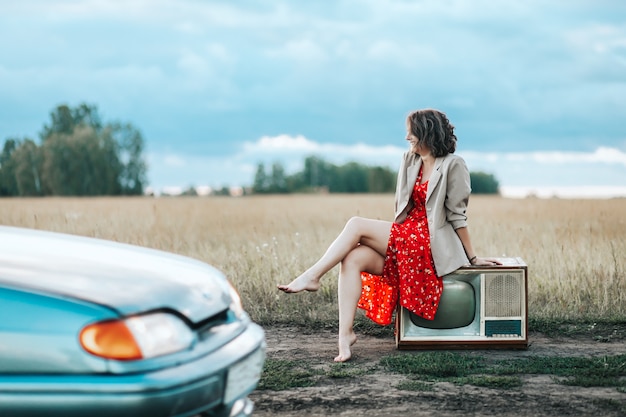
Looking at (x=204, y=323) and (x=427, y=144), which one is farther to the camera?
(x=427, y=144)

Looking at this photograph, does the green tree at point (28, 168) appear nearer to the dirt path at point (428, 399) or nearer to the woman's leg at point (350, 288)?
the woman's leg at point (350, 288)

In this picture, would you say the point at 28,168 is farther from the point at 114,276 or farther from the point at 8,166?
the point at 114,276

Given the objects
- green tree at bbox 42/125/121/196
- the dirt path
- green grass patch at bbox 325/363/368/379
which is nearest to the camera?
the dirt path

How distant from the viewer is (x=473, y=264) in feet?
17.2

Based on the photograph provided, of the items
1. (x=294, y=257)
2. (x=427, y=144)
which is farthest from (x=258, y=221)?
(x=427, y=144)

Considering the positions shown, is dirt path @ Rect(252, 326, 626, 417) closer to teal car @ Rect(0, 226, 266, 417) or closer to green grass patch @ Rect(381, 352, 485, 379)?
green grass patch @ Rect(381, 352, 485, 379)

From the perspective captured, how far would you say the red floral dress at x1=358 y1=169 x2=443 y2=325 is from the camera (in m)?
5.18

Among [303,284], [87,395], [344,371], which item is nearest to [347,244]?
[303,284]

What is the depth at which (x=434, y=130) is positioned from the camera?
5.23 meters

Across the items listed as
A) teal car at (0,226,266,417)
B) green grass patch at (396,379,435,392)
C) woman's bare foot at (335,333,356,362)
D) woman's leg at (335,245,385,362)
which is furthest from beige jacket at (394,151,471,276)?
teal car at (0,226,266,417)

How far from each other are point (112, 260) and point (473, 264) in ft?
9.54

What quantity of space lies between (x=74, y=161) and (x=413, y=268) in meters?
30.3

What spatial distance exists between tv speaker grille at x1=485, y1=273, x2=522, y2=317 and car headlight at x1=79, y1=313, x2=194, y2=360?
9.99 feet

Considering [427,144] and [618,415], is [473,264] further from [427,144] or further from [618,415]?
[618,415]
